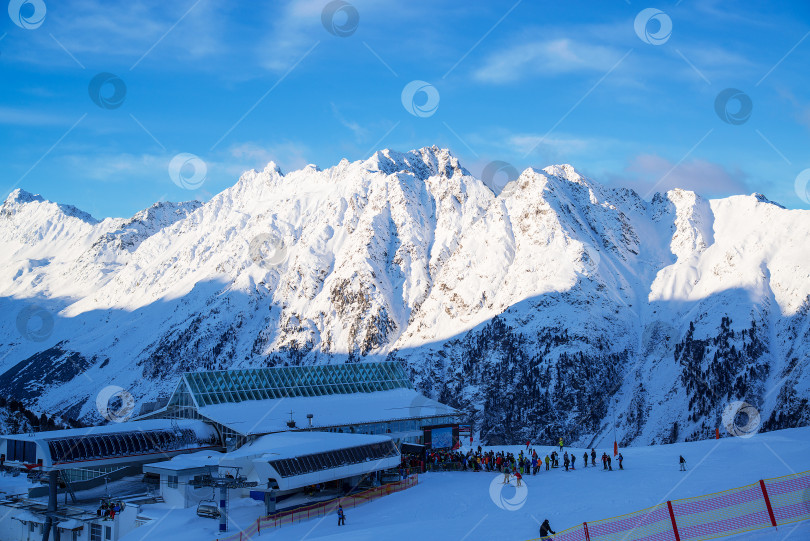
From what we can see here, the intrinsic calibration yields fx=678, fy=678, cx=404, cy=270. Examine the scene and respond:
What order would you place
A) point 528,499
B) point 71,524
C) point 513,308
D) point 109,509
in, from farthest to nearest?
point 513,308, point 71,524, point 109,509, point 528,499

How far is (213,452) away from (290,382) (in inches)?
542

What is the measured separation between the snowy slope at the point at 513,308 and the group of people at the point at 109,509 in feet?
226

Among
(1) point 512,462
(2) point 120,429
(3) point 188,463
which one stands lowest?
(1) point 512,462

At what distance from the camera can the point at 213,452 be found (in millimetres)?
53906

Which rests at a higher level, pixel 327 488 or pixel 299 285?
pixel 299 285

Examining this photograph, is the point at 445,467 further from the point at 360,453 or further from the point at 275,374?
the point at 275,374

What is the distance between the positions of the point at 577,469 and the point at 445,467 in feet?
34.8

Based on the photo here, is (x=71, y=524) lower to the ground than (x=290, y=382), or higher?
lower

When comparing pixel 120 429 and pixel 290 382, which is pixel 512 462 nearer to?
pixel 290 382

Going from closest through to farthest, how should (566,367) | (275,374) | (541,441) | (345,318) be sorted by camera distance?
(275,374) → (541,441) → (566,367) → (345,318)

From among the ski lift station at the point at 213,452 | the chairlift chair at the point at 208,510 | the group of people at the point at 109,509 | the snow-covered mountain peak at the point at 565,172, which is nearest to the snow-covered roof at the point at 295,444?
the ski lift station at the point at 213,452

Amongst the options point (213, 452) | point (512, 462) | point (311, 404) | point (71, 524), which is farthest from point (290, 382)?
point (512, 462)

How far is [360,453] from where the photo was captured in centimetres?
4809

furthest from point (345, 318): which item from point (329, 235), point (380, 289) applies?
point (329, 235)
